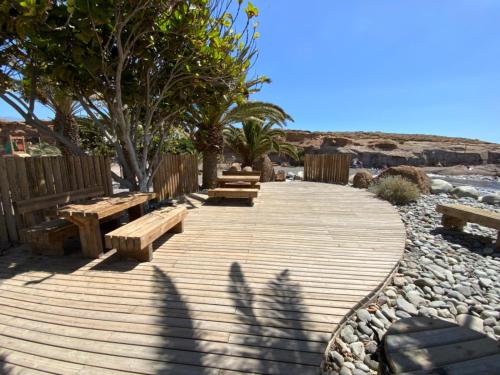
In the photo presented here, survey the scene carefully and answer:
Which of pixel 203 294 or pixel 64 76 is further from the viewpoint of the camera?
pixel 64 76

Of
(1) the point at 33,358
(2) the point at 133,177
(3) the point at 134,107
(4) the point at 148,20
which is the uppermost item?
(4) the point at 148,20

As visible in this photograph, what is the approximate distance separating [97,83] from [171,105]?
6.50ft

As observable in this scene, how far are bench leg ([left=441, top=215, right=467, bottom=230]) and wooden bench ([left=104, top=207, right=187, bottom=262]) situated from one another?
18.5 ft

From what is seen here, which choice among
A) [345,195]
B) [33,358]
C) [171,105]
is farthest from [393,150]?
[33,358]

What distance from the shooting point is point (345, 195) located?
8.46 metres

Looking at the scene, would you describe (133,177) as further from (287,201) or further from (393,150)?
(393,150)

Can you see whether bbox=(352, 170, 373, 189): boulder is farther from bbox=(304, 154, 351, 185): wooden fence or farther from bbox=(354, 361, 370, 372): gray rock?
bbox=(354, 361, 370, 372): gray rock

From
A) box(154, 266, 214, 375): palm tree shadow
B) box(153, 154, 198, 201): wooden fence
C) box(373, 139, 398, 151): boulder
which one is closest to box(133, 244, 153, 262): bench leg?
box(154, 266, 214, 375): palm tree shadow

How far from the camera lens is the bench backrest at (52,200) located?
4.10m

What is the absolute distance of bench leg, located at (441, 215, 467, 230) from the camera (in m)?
5.38

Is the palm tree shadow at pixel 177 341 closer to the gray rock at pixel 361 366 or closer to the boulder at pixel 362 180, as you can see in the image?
the gray rock at pixel 361 366

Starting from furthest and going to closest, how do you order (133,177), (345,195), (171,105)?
(345,195), (171,105), (133,177)

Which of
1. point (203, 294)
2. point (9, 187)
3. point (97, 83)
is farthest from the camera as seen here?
point (97, 83)

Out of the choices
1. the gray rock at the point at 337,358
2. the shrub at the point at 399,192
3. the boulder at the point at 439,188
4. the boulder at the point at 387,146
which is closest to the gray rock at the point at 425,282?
the gray rock at the point at 337,358
